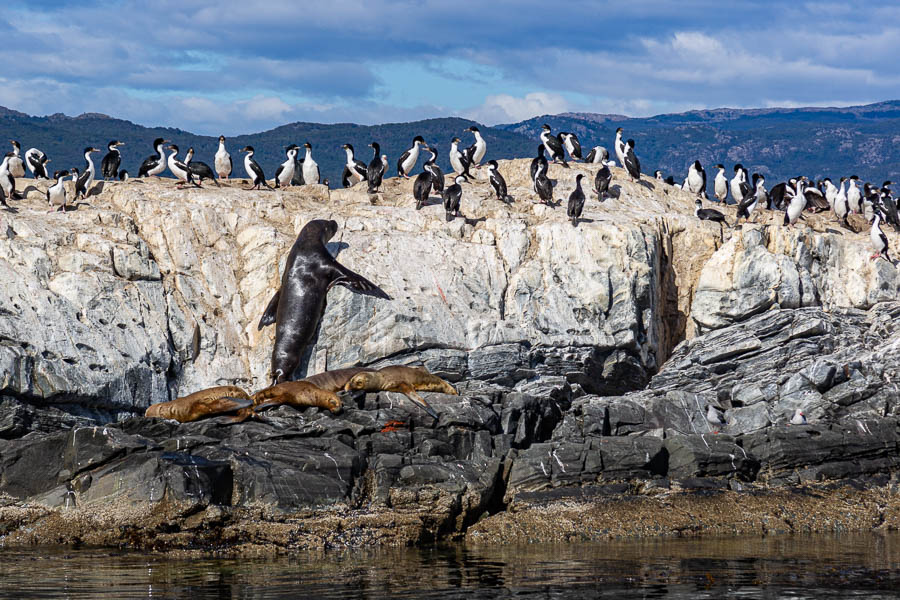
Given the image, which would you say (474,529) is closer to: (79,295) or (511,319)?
(511,319)

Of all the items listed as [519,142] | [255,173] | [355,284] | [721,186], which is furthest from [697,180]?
[519,142]

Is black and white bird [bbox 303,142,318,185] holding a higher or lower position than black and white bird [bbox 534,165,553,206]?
higher

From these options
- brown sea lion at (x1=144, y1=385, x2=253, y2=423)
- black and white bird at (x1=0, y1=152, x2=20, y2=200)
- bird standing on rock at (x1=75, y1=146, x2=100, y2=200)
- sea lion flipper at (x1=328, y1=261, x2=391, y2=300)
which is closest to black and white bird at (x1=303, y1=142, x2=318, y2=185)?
bird standing on rock at (x1=75, y1=146, x2=100, y2=200)

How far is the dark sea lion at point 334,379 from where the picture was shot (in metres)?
19.2

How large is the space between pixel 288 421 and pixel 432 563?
5081 millimetres

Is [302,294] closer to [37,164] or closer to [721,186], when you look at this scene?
[37,164]

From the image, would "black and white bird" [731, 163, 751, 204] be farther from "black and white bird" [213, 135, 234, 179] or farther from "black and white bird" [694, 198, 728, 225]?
"black and white bird" [213, 135, 234, 179]

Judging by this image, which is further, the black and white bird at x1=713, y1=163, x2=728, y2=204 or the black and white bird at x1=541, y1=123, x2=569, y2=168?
the black and white bird at x1=713, y1=163, x2=728, y2=204

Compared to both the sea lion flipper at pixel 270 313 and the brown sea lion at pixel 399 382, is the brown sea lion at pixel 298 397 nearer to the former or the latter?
the brown sea lion at pixel 399 382

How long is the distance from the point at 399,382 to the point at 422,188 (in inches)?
265

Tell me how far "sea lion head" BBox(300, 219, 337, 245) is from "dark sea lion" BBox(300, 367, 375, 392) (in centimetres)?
402

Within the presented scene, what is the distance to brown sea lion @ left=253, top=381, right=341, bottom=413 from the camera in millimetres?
18109

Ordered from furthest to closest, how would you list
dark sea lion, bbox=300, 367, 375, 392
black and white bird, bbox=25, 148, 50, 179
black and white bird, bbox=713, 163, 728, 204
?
black and white bird, bbox=713, 163, 728, 204
black and white bird, bbox=25, 148, 50, 179
dark sea lion, bbox=300, 367, 375, 392

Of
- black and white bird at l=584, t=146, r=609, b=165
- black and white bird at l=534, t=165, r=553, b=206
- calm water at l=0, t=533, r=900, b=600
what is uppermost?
black and white bird at l=584, t=146, r=609, b=165
